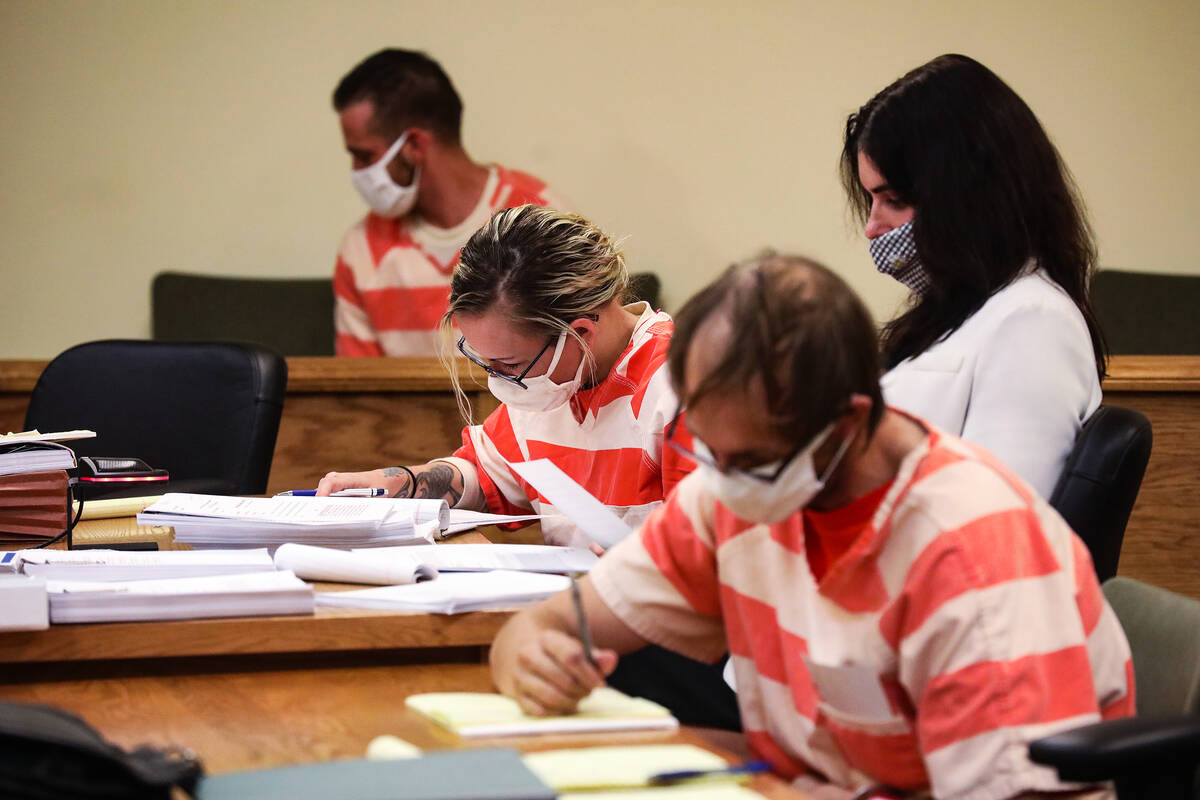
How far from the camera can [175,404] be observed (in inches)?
95.3

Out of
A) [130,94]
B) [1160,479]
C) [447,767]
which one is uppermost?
[130,94]

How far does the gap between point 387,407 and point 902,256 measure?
4.71 feet

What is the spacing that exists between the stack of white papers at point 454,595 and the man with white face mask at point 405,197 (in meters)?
2.41

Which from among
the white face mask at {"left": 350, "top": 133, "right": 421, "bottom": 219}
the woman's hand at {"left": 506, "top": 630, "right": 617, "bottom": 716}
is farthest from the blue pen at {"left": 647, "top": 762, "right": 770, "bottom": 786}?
the white face mask at {"left": 350, "top": 133, "right": 421, "bottom": 219}

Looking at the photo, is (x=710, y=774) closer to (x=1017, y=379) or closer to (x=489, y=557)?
(x=489, y=557)

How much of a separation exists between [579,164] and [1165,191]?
7.12 ft

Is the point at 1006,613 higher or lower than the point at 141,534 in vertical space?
higher

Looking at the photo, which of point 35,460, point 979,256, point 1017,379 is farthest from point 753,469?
point 35,460

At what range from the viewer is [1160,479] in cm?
255

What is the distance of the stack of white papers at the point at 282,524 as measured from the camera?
151 cm

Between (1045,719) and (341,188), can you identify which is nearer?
(1045,719)

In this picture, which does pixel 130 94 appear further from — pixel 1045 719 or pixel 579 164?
pixel 1045 719

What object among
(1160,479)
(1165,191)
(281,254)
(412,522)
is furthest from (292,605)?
(1165,191)

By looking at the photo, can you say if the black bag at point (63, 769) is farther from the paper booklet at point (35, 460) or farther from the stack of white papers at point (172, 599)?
the paper booklet at point (35, 460)
